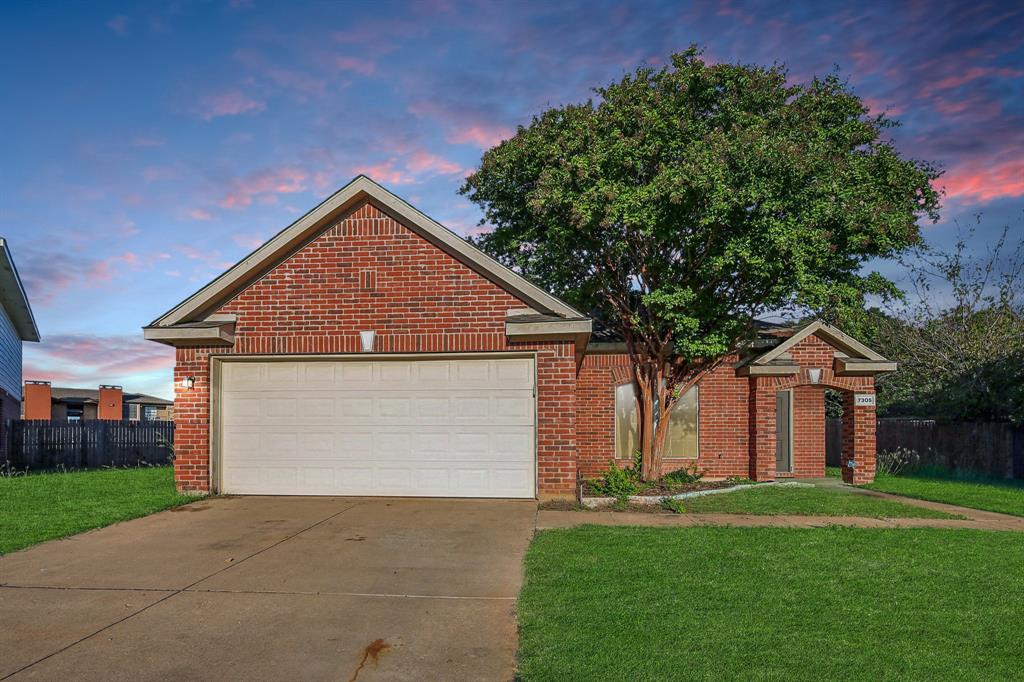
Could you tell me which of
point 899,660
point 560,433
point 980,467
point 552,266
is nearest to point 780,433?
point 980,467

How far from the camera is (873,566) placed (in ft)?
22.9

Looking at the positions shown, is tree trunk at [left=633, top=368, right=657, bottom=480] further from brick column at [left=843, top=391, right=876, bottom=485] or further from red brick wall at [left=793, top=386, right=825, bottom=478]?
brick column at [left=843, top=391, right=876, bottom=485]

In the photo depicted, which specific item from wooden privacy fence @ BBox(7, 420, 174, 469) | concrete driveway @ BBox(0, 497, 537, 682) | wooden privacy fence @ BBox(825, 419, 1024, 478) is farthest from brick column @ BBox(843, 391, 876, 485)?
wooden privacy fence @ BBox(7, 420, 174, 469)

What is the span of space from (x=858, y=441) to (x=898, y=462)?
4374 millimetres

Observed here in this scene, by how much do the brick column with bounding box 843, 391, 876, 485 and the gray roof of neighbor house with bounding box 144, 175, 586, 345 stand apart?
9.22m

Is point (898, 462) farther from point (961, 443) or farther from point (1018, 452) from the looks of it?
point (1018, 452)

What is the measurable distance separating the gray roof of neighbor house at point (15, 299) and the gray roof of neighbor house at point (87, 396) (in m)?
15.8

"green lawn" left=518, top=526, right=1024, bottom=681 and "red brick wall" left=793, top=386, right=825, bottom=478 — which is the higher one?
"red brick wall" left=793, top=386, right=825, bottom=478

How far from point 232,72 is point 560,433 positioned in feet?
27.6

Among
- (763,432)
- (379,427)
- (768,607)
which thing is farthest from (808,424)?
(768,607)

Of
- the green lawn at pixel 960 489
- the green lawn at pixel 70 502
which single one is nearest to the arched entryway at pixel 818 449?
the green lawn at pixel 960 489

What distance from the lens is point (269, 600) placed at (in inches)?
230

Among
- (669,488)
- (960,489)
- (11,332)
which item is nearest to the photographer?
(669,488)

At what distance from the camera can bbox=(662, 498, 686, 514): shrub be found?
416 inches
